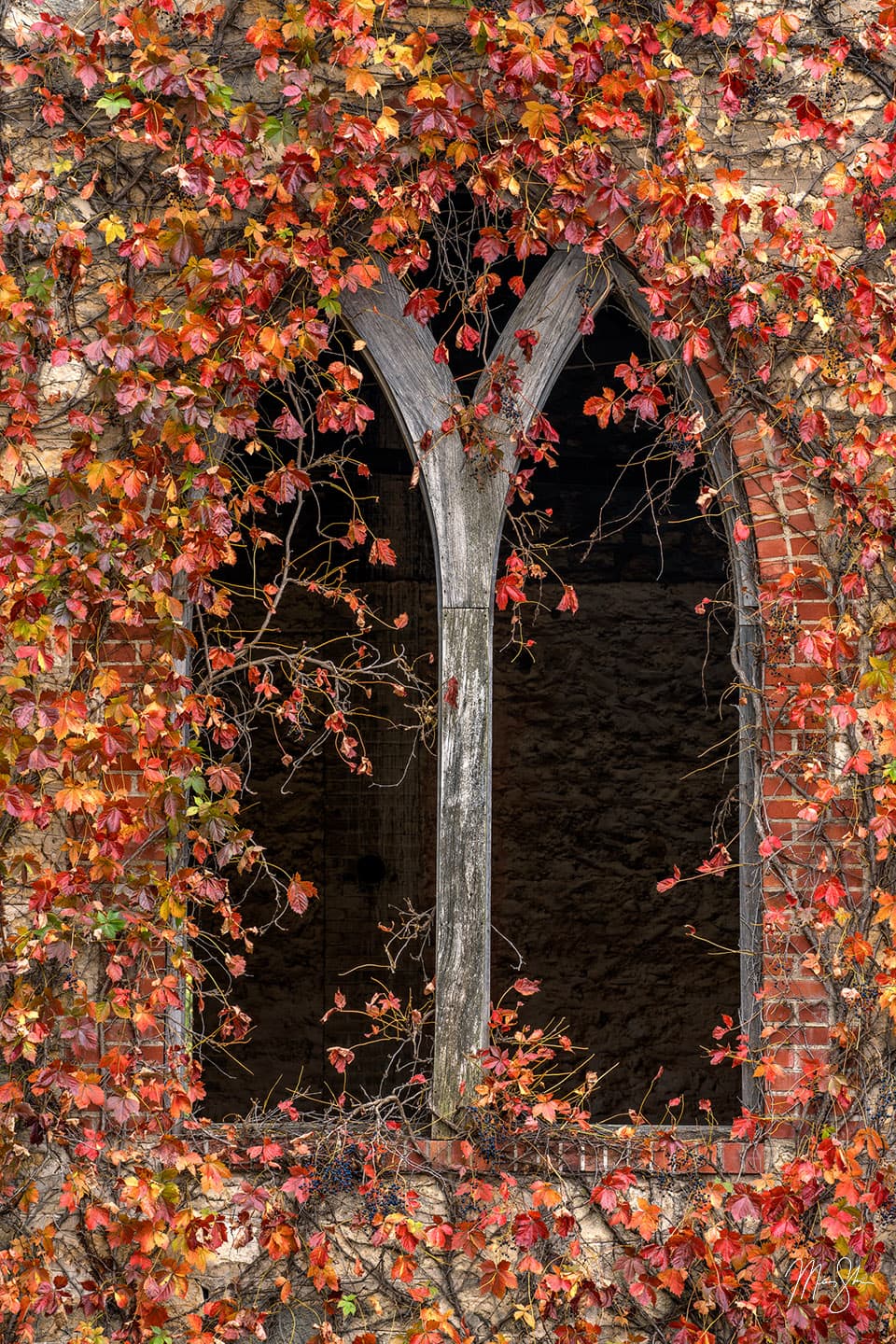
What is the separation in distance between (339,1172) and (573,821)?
11.6 ft

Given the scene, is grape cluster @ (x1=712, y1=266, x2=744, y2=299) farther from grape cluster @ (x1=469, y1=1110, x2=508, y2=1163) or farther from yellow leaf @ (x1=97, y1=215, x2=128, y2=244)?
grape cluster @ (x1=469, y1=1110, x2=508, y2=1163)

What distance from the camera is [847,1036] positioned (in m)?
3.26

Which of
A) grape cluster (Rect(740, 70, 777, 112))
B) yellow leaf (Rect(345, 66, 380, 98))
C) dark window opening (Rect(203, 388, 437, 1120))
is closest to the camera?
yellow leaf (Rect(345, 66, 380, 98))

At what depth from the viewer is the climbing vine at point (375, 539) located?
10.4ft

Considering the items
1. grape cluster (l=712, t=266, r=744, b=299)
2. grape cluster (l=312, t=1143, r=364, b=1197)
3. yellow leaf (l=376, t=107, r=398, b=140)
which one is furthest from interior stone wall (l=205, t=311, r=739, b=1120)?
yellow leaf (l=376, t=107, r=398, b=140)

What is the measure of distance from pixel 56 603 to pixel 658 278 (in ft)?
5.76

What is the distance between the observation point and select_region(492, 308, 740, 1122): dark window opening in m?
6.53

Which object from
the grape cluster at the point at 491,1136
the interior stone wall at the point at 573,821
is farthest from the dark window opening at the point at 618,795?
the grape cluster at the point at 491,1136

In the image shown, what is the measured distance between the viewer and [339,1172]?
3242 mm

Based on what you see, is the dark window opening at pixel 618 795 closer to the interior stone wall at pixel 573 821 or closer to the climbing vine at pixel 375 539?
the interior stone wall at pixel 573 821

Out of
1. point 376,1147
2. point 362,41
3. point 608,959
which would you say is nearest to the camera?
point 362,41

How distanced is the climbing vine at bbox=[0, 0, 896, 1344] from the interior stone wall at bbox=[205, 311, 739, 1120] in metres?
3.10

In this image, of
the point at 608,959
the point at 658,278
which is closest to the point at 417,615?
the point at 608,959

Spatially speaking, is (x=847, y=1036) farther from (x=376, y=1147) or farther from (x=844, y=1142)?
(x=376, y=1147)
